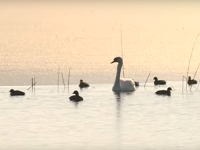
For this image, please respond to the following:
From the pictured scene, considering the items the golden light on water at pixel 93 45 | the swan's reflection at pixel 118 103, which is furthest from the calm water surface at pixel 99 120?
the golden light on water at pixel 93 45

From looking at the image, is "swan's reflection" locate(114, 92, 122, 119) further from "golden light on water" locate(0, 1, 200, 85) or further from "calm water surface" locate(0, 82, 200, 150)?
"golden light on water" locate(0, 1, 200, 85)

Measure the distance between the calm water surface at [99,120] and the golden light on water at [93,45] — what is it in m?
4.30

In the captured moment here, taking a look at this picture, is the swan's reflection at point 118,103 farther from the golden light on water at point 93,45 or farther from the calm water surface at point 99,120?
the golden light on water at point 93,45

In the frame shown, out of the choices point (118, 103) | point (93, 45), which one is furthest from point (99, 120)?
point (93, 45)

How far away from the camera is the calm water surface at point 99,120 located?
17.7 m

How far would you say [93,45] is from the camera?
43094 mm

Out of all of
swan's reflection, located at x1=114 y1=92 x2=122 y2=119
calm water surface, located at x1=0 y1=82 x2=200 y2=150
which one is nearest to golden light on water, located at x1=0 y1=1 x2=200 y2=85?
swan's reflection, located at x1=114 y1=92 x2=122 y2=119

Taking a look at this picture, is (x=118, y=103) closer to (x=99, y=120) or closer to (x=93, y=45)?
(x=99, y=120)

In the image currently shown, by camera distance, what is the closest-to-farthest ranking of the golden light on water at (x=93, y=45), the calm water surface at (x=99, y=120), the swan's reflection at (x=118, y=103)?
the calm water surface at (x=99, y=120), the swan's reflection at (x=118, y=103), the golden light on water at (x=93, y=45)

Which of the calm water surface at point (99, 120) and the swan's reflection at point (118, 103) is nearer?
the calm water surface at point (99, 120)

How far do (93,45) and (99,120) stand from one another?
22.6 m

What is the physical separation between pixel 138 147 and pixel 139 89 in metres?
9.72

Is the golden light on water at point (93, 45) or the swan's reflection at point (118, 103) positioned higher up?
the golden light on water at point (93, 45)

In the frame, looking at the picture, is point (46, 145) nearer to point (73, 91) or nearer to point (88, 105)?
point (88, 105)
